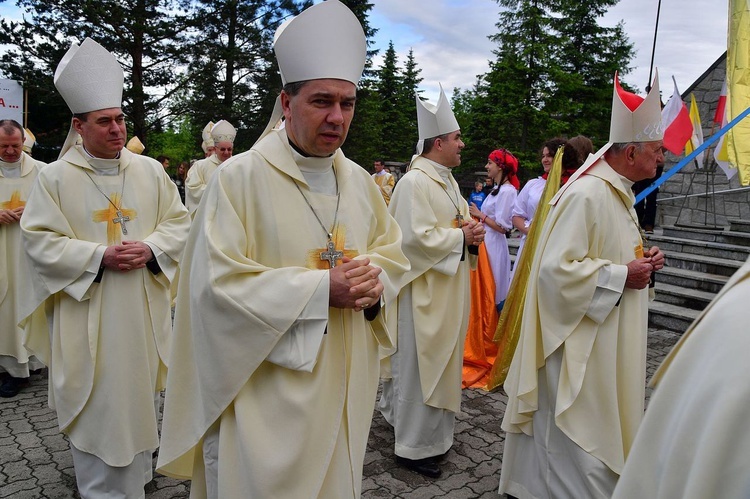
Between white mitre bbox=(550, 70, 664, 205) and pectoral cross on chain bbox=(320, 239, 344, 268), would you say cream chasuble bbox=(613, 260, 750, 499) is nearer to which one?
pectoral cross on chain bbox=(320, 239, 344, 268)

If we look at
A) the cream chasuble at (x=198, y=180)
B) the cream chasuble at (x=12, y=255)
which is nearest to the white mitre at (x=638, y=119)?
the cream chasuble at (x=12, y=255)

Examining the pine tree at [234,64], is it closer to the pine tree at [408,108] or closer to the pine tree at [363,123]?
the pine tree at [363,123]

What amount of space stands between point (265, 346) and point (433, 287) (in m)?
2.28

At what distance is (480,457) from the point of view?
438cm

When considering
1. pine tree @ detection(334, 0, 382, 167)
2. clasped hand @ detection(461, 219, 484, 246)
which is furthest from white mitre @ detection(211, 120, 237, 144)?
pine tree @ detection(334, 0, 382, 167)

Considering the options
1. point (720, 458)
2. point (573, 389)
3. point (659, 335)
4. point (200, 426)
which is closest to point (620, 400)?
point (573, 389)

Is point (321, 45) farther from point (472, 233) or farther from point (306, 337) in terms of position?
point (472, 233)

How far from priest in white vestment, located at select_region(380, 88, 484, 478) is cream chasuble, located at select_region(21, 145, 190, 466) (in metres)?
1.67

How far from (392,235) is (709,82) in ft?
37.8

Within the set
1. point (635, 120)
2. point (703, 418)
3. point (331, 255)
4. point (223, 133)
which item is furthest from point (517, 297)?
point (223, 133)

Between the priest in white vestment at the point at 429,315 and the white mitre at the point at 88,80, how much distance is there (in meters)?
2.05

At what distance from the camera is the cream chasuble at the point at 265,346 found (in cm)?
217

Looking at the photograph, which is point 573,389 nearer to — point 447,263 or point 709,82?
point 447,263

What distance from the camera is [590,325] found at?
3154mm
